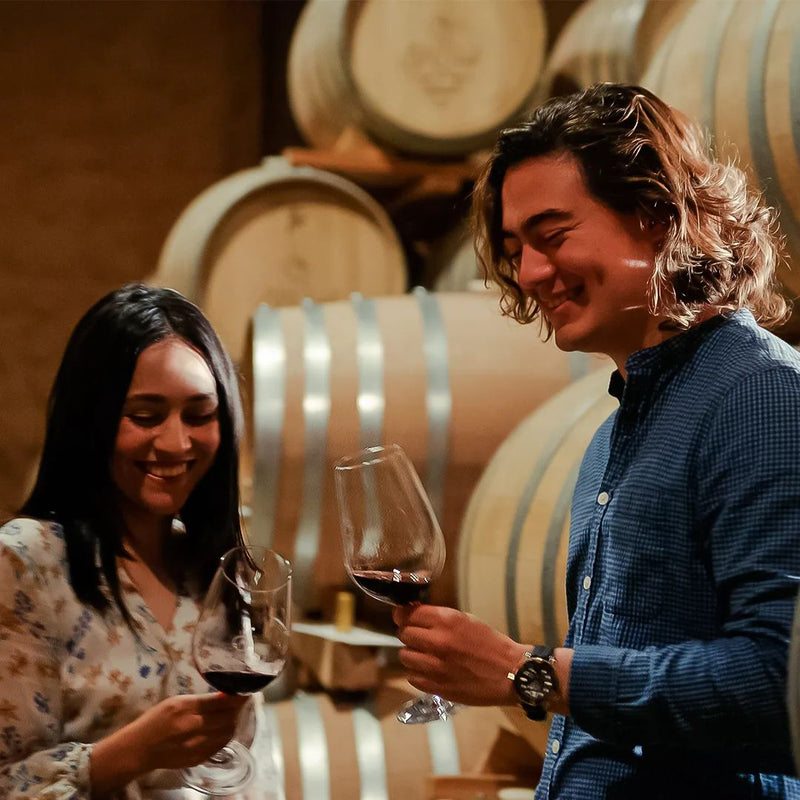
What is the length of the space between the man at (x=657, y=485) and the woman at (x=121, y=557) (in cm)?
40

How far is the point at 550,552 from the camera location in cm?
201

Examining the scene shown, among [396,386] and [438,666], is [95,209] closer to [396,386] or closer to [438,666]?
[396,386]

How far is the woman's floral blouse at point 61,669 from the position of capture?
1.39 m

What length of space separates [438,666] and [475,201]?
24.5 inches

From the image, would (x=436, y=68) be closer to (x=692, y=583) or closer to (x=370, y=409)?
(x=370, y=409)

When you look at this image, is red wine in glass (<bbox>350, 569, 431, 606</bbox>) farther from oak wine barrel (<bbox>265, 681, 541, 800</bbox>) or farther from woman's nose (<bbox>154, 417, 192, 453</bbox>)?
oak wine barrel (<bbox>265, 681, 541, 800</bbox>)

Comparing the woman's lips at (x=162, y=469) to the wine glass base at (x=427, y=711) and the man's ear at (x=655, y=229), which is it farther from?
the man's ear at (x=655, y=229)

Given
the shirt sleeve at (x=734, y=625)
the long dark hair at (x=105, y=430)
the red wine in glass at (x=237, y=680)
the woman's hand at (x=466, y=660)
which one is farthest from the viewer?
the long dark hair at (x=105, y=430)

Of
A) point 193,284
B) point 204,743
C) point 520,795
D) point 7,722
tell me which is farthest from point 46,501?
point 193,284

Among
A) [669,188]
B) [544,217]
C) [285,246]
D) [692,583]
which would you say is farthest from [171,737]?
[285,246]

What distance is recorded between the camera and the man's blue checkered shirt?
1.07 m

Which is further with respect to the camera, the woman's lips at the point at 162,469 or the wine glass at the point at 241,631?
the woman's lips at the point at 162,469

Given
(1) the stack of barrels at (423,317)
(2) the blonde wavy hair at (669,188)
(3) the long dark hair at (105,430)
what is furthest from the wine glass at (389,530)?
(1) the stack of barrels at (423,317)

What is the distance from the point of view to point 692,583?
3.82 feet
